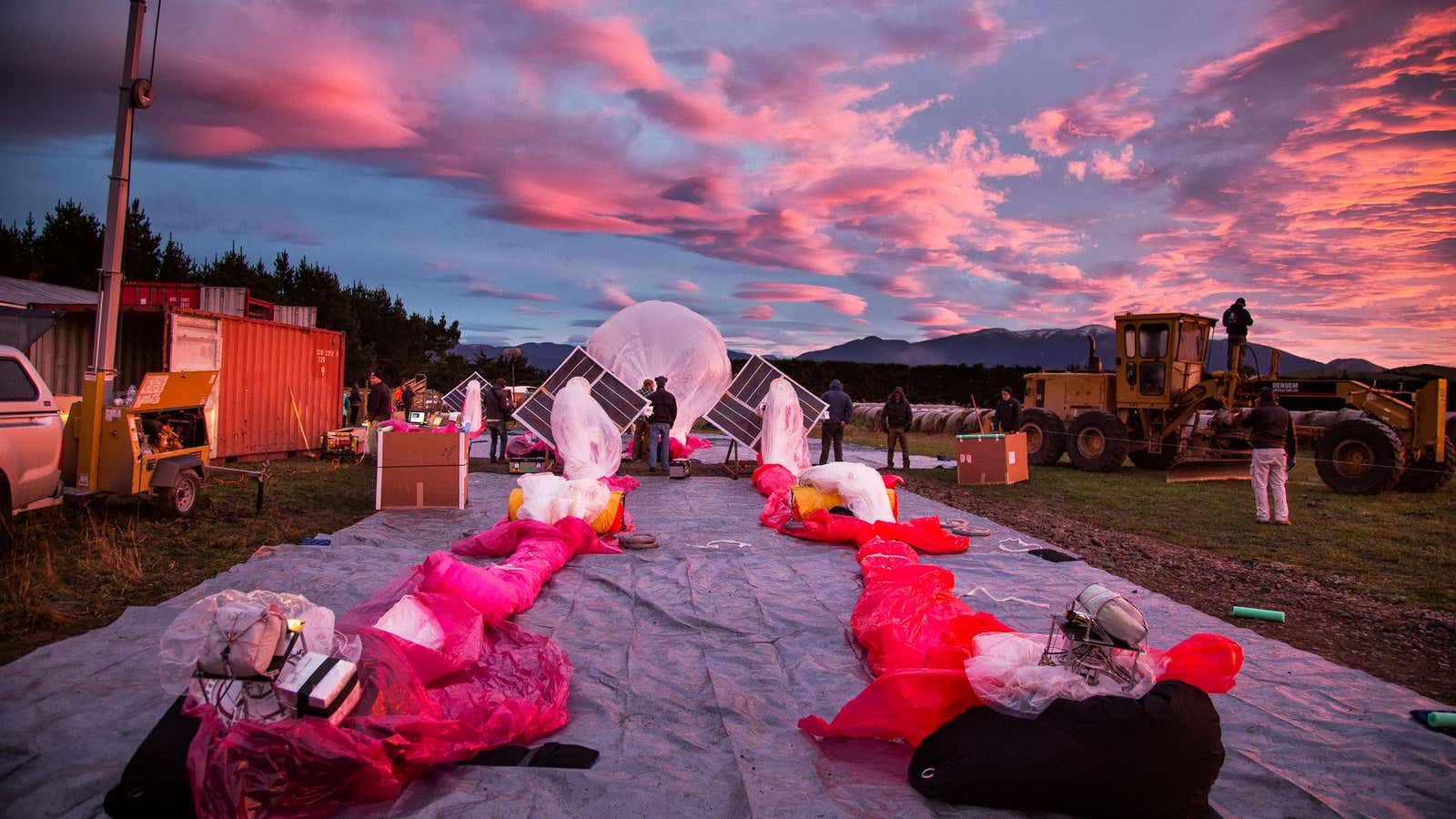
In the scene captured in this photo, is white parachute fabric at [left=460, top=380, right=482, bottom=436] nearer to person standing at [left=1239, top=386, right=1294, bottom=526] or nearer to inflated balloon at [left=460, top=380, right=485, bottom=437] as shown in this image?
inflated balloon at [left=460, top=380, right=485, bottom=437]

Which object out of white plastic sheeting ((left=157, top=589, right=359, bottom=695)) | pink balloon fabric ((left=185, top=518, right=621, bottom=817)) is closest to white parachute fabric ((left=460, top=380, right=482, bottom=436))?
pink balloon fabric ((left=185, top=518, right=621, bottom=817))

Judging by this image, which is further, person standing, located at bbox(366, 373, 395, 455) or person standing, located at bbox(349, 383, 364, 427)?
person standing, located at bbox(349, 383, 364, 427)

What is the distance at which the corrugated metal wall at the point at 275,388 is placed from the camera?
1279 centimetres

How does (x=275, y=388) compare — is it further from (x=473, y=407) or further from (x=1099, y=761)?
(x=1099, y=761)

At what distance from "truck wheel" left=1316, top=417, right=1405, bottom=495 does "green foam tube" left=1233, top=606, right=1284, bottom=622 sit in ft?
25.7

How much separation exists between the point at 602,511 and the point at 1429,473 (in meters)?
11.9

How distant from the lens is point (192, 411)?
8477 mm

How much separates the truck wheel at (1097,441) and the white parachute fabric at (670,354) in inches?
293

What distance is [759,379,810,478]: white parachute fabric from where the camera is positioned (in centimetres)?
1230

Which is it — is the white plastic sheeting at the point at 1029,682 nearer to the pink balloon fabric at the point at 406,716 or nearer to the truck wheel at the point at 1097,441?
the pink balloon fabric at the point at 406,716

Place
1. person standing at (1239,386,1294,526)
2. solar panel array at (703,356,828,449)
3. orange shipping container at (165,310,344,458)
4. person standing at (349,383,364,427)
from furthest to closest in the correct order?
person standing at (349,383,364,427), solar panel array at (703,356,828,449), orange shipping container at (165,310,344,458), person standing at (1239,386,1294,526)

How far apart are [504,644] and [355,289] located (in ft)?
139

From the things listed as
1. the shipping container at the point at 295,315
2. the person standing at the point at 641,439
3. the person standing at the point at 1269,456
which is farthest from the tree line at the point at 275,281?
the person standing at the point at 1269,456

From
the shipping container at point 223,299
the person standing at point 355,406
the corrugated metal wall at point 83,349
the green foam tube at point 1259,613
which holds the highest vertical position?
the shipping container at point 223,299
